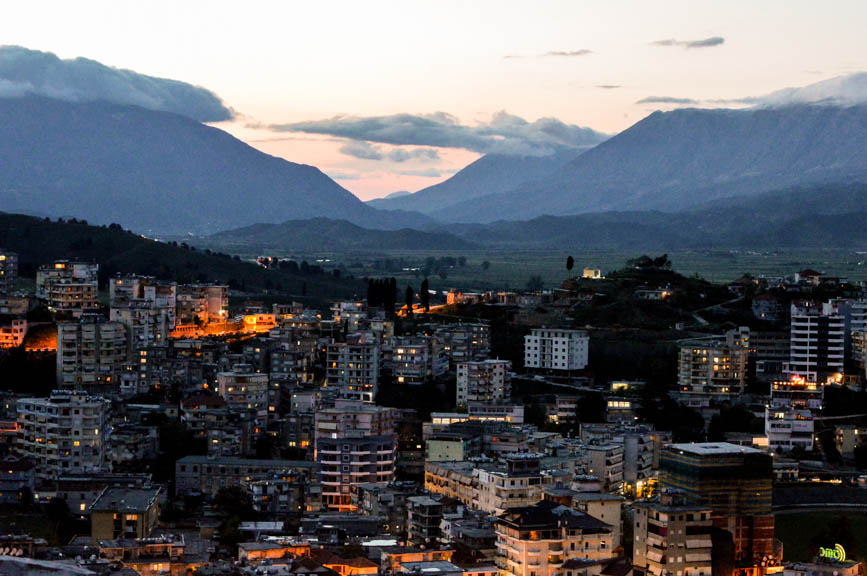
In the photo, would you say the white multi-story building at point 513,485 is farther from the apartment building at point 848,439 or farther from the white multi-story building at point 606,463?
the apartment building at point 848,439

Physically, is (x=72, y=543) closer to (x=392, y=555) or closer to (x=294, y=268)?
(x=392, y=555)

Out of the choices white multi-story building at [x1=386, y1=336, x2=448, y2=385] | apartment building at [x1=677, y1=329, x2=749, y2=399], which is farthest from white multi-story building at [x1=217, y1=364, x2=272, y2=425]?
apartment building at [x1=677, y1=329, x2=749, y2=399]

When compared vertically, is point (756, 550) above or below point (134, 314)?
below

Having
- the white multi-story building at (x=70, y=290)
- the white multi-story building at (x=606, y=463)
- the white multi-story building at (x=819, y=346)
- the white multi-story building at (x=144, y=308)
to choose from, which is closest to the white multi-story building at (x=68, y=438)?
the white multi-story building at (x=144, y=308)

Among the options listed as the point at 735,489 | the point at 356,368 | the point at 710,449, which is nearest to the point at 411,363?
the point at 356,368

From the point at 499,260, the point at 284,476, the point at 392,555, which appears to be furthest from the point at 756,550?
the point at 499,260

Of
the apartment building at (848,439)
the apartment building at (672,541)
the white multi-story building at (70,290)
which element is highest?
the white multi-story building at (70,290)

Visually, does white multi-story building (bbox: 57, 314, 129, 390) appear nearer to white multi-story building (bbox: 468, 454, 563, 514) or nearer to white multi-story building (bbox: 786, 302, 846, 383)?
white multi-story building (bbox: 468, 454, 563, 514)
